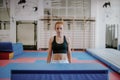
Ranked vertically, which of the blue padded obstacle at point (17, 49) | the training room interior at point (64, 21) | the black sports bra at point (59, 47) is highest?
the training room interior at point (64, 21)

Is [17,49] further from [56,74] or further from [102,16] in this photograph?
[56,74]

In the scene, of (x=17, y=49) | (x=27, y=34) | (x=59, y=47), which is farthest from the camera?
(x=27, y=34)

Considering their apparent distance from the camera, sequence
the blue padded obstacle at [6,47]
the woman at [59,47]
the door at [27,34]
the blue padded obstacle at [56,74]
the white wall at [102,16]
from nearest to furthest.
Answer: the blue padded obstacle at [56,74], the woman at [59,47], the blue padded obstacle at [6,47], the white wall at [102,16], the door at [27,34]

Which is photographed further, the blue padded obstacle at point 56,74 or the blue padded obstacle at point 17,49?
the blue padded obstacle at point 17,49

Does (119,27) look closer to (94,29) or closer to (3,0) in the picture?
(94,29)

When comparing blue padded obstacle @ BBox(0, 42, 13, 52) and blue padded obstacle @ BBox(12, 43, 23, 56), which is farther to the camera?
blue padded obstacle @ BBox(12, 43, 23, 56)

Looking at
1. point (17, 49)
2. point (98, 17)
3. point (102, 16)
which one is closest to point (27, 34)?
point (17, 49)

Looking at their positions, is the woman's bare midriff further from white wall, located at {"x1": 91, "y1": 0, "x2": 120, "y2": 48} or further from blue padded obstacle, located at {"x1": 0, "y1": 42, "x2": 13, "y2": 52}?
white wall, located at {"x1": 91, "y1": 0, "x2": 120, "y2": 48}

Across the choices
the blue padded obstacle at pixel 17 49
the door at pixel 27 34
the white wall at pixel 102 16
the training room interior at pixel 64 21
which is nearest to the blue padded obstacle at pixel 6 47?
the blue padded obstacle at pixel 17 49

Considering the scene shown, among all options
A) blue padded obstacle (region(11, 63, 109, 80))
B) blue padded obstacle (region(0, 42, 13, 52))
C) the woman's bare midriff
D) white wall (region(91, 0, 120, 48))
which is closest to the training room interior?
white wall (region(91, 0, 120, 48))

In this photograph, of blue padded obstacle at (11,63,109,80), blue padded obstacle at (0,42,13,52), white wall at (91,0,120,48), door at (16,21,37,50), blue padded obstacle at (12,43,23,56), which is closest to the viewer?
blue padded obstacle at (11,63,109,80)

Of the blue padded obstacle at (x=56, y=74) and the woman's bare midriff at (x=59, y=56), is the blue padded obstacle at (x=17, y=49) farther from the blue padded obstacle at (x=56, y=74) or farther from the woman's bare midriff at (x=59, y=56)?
the blue padded obstacle at (x=56, y=74)

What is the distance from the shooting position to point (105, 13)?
12.6 m

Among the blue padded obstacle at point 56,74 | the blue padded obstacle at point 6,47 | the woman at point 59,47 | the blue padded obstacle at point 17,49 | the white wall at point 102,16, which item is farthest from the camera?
the white wall at point 102,16
